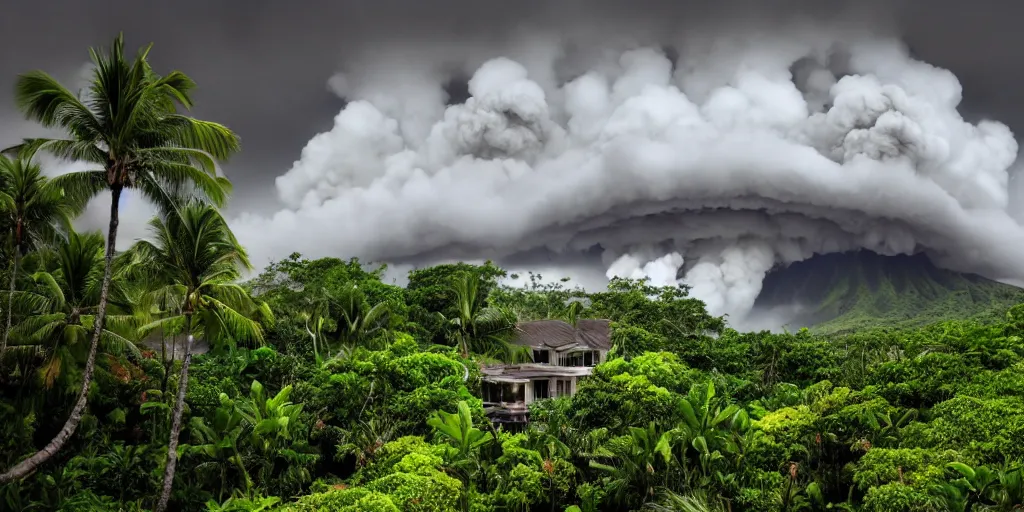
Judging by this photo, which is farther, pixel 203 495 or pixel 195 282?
pixel 203 495

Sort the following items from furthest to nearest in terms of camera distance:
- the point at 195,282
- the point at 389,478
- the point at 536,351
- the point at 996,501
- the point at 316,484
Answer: the point at 536,351 → the point at 316,484 → the point at 195,282 → the point at 389,478 → the point at 996,501

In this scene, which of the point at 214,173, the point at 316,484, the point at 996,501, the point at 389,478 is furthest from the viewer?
the point at 316,484

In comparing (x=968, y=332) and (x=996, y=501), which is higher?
(x=968, y=332)

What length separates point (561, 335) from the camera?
43500mm

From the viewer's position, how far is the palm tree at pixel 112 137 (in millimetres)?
14062

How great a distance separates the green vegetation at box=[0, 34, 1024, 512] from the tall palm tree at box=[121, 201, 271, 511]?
54mm

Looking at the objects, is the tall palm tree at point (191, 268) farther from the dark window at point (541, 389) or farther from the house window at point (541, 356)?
the house window at point (541, 356)

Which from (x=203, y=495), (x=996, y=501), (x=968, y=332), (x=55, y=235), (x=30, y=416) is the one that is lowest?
(x=203, y=495)

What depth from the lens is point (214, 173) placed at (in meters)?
15.4

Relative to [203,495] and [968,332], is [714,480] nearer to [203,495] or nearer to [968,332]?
[968,332]

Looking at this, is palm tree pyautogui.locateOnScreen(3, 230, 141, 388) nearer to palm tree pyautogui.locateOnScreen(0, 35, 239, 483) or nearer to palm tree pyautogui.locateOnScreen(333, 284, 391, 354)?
palm tree pyautogui.locateOnScreen(0, 35, 239, 483)

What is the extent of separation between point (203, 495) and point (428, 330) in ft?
69.0

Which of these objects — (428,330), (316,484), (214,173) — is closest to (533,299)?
(428,330)

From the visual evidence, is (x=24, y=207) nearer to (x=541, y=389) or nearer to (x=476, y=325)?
(x=541, y=389)
